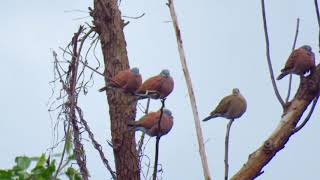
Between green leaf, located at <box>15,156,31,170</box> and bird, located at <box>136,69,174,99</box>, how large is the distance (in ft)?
4.88

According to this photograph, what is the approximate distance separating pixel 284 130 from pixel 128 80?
6.23 ft

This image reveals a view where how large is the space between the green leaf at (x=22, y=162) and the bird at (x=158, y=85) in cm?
149

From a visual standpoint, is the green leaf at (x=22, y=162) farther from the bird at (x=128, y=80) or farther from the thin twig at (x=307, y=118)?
the bird at (x=128, y=80)

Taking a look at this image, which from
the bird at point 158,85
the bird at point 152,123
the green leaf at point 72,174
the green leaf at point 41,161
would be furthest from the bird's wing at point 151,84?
the green leaf at point 41,161

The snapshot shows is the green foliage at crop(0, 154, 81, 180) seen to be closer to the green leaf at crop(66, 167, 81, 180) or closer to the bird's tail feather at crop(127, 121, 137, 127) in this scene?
the green leaf at crop(66, 167, 81, 180)

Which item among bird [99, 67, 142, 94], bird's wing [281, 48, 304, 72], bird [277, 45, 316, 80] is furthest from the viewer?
bird's wing [281, 48, 304, 72]

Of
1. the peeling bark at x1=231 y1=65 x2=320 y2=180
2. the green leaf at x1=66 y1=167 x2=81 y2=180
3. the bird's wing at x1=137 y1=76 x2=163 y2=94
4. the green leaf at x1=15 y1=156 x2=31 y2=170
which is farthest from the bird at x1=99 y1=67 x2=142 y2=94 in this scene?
the peeling bark at x1=231 y1=65 x2=320 y2=180

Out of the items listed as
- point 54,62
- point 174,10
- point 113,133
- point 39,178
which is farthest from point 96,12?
point 39,178

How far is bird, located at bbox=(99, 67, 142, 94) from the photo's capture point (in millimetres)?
4895

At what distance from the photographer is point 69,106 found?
5.01m

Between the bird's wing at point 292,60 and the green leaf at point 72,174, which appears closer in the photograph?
the green leaf at point 72,174

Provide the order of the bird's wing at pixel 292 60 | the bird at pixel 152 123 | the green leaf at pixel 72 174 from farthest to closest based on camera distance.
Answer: the bird's wing at pixel 292 60 → the bird at pixel 152 123 → the green leaf at pixel 72 174

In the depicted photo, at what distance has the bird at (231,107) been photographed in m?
4.64

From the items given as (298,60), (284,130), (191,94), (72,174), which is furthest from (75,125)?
(284,130)
